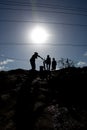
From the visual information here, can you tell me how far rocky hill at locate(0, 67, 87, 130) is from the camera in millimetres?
11094

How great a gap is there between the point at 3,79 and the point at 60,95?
7433 millimetres

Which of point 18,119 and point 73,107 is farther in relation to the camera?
point 73,107

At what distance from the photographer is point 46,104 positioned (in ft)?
45.2

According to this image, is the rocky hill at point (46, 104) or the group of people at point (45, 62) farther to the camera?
the group of people at point (45, 62)

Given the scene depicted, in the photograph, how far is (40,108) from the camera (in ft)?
42.7

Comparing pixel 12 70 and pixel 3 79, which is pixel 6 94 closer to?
pixel 3 79

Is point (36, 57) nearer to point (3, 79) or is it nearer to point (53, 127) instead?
point (3, 79)

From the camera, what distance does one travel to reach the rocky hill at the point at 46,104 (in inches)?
437

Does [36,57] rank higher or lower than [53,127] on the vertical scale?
higher

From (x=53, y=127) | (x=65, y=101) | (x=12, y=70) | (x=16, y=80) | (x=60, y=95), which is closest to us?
(x=53, y=127)

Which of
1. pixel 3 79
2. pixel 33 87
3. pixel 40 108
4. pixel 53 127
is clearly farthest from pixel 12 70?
pixel 53 127

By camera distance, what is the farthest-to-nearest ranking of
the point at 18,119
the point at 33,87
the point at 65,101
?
the point at 33,87 < the point at 65,101 < the point at 18,119

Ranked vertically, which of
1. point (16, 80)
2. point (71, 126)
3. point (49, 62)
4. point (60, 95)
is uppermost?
point (49, 62)

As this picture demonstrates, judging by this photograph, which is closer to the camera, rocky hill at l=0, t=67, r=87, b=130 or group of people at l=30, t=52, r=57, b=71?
rocky hill at l=0, t=67, r=87, b=130
